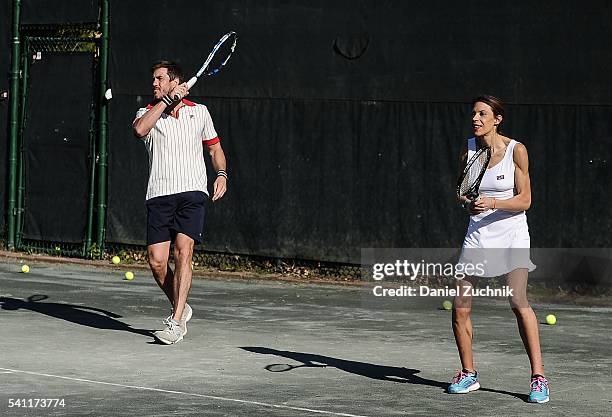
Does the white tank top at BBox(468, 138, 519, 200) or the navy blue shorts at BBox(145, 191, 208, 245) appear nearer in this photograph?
the white tank top at BBox(468, 138, 519, 200)

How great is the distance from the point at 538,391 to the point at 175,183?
340 cm

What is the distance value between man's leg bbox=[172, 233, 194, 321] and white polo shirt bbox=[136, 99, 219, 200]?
377 mm

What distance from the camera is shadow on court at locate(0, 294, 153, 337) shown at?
10.7 metres

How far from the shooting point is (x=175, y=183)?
32.3ft

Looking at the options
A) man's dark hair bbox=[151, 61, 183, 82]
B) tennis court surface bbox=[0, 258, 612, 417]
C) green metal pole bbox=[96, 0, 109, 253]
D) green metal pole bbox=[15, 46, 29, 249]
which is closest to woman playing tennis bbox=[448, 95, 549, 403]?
tennis court surface bbox=[0, 258, 612, 417]

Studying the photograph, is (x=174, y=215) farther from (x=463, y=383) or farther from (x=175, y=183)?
(x=463, y=383)

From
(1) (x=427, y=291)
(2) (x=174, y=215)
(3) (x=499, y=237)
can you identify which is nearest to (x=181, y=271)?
(2) (x=174, y=215)

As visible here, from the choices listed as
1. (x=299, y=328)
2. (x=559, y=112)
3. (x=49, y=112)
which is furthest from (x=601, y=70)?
(x=49, y=112)

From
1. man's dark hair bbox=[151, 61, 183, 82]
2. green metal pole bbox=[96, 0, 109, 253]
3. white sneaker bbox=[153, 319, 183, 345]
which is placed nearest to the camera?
white sneaker bbox=[153, 319, 183, 345]

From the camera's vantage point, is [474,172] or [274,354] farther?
[274,354]

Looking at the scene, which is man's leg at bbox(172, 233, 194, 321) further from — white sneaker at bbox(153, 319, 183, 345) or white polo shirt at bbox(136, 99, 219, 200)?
white polo shirt at bbox(136, 99, 219, 200)

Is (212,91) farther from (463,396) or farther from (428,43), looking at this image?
(463,396)

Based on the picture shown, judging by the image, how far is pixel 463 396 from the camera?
790cm

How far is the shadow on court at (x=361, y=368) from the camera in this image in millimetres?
8391
